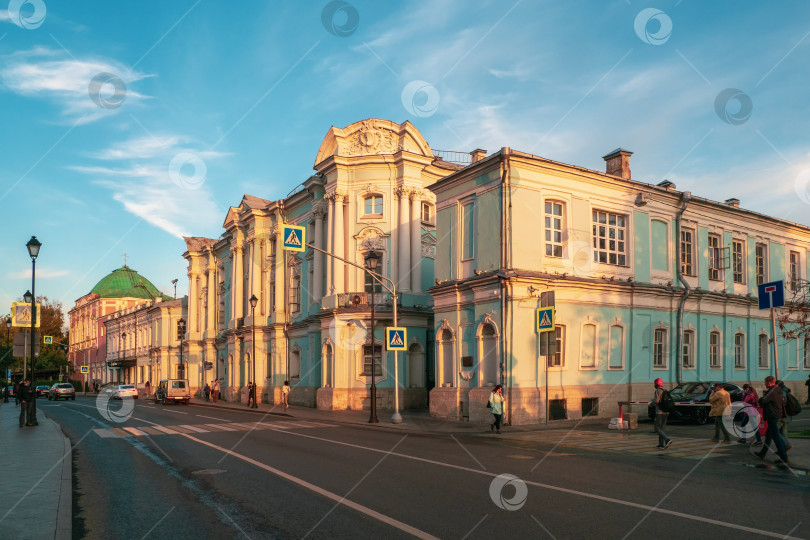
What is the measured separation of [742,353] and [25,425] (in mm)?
32496

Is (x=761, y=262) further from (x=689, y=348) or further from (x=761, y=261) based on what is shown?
(x=689, y=348)

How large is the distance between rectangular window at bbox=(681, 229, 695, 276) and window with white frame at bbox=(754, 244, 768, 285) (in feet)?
20.0

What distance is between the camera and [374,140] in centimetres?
3634

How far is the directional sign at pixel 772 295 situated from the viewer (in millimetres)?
15180

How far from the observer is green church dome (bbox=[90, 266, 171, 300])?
327 feet

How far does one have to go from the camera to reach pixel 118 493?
10664mm

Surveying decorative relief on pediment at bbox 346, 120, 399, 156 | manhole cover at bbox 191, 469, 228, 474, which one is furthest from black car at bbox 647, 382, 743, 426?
decorative relief on pediment at bbox 346, 120, 399, 156

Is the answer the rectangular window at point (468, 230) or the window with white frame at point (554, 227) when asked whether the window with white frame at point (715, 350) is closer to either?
the window with white frame at point (554, 227)

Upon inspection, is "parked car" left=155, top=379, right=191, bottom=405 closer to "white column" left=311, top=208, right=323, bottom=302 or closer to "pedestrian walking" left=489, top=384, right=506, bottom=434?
"white column" left=311, top=208, right=323, bottom=302

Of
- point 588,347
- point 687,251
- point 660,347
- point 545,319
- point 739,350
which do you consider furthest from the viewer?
point 739,350

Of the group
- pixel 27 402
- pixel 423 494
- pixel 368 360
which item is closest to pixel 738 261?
pixel 368 360

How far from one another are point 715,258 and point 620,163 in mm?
7137

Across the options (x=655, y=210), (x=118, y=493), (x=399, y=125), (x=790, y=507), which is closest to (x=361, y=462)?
(x=118, y=493)

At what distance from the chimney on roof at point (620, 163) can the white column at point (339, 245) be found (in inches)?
559
